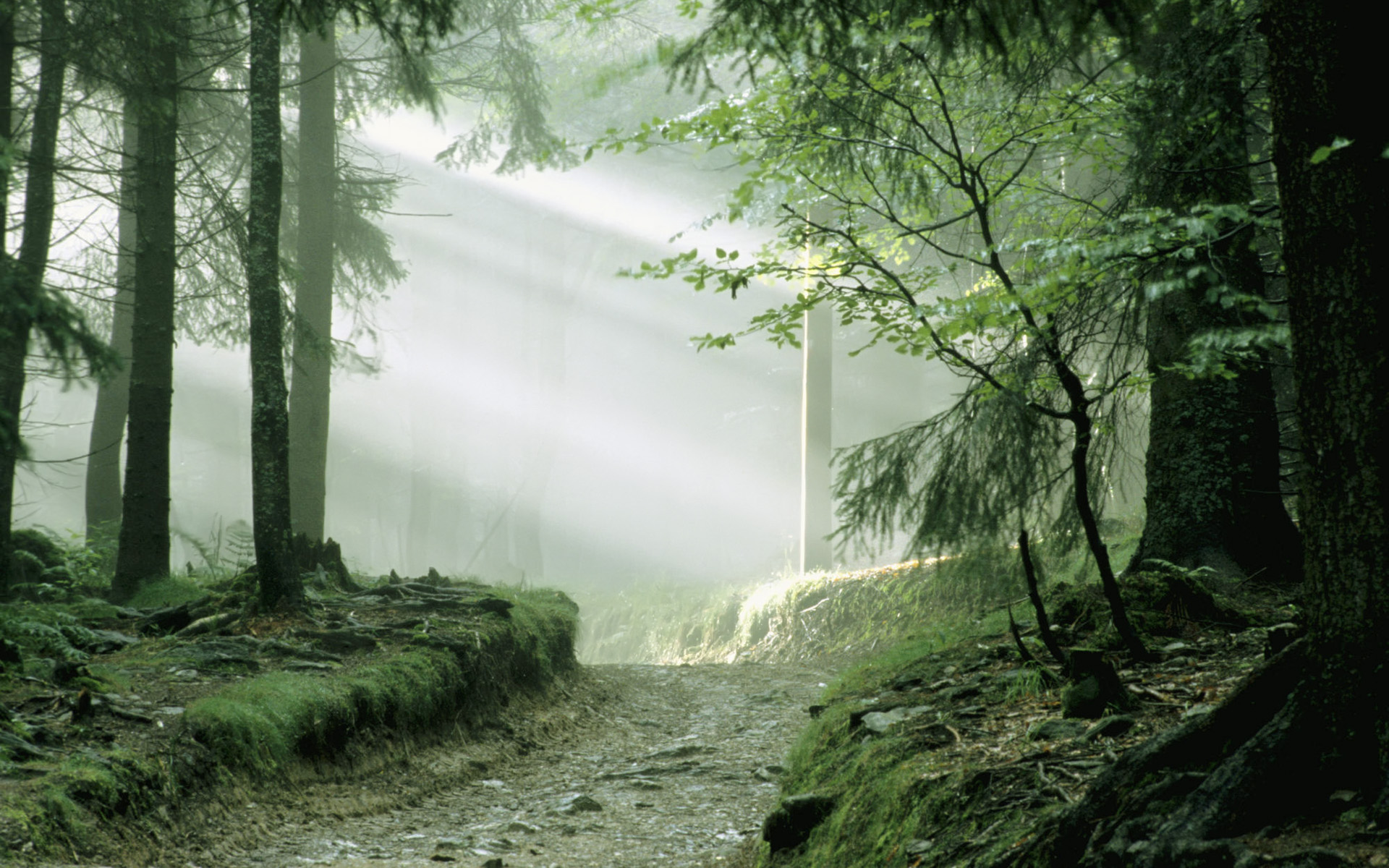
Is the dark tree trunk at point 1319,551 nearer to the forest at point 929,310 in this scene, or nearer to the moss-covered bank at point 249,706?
the forest at point 929,310

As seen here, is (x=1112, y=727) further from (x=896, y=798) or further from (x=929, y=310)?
(x=929, y=310)

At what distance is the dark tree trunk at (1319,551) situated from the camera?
2043 millimetres

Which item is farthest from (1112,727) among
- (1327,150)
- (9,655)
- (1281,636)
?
(9,655)

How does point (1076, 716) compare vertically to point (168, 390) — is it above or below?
below

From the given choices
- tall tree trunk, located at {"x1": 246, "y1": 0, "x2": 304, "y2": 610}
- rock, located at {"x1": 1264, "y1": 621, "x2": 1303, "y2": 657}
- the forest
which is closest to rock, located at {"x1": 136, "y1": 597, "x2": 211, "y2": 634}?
the forest

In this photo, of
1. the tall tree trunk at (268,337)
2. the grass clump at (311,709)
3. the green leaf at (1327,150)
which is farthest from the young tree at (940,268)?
the tall tree trunk at (268,337)

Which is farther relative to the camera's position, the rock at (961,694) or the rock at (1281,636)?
the rock at (961,694)

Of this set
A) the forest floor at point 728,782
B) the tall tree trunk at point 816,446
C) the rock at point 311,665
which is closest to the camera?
the forest floor at point 728,782

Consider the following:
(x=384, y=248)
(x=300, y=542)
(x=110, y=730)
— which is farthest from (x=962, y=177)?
(x=384, y=248)

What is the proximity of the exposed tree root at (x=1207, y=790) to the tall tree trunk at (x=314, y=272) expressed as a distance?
9595 millimetres

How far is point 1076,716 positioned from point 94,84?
10.4 meters

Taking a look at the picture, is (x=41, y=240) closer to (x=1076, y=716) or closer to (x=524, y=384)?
(x=1076, y=716)

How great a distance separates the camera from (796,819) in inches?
148

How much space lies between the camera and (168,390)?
26.8ft
